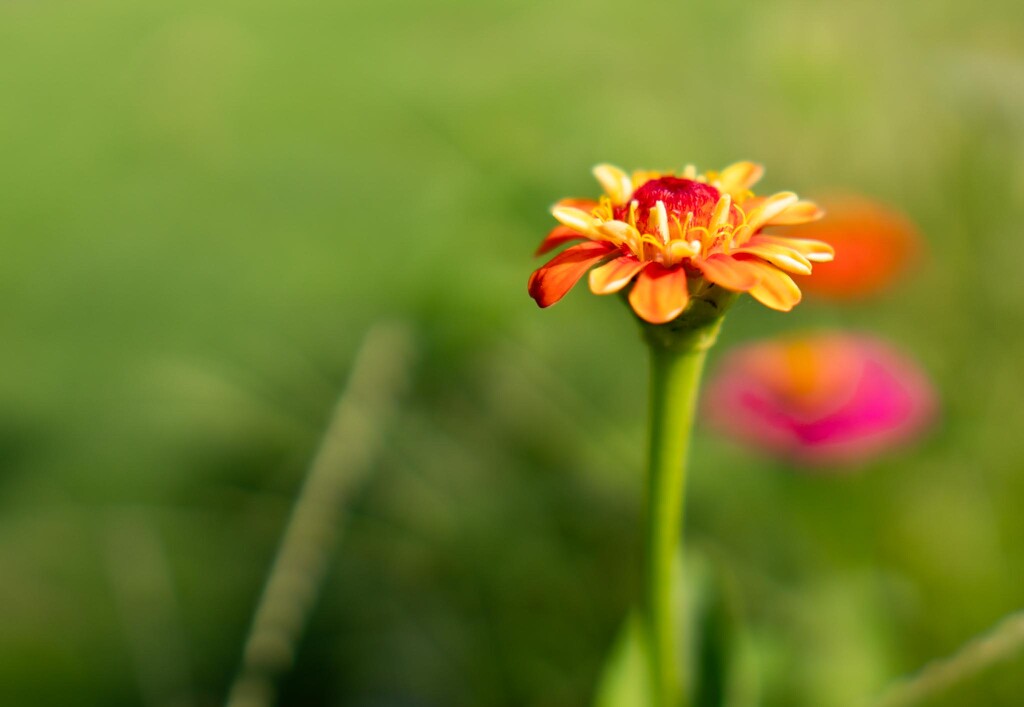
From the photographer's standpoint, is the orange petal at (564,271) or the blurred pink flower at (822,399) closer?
the orange petal at (564,271)

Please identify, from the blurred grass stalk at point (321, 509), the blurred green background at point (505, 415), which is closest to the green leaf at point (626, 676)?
the blurred green background at point (505, 415)

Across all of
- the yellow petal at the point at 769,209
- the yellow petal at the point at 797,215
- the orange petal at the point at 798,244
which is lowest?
the orange petal at the point at 798,244

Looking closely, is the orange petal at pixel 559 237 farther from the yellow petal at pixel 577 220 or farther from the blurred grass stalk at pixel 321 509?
the blurred grass stalk at pixel 321 509

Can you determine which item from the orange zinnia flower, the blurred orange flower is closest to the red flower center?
the orange zinnia flower

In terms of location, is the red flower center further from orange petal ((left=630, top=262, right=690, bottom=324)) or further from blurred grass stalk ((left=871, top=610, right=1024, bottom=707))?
blurred grass stalk ((left=871, top=610, right=1024, bottom=707))

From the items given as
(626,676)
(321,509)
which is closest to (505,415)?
(321,509)

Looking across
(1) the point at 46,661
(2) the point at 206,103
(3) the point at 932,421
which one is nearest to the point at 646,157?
(3) the point at 932,421

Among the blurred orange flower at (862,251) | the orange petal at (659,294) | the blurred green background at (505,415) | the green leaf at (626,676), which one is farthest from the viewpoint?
the blurred orange flower at (862,251)
